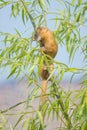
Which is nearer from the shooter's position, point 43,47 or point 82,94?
point 82,94

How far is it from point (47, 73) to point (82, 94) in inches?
9.2

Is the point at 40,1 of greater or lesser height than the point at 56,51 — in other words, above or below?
above

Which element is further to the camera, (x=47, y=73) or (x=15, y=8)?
(x=15, y=8)

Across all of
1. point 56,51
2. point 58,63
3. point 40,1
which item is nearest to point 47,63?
point 58,63

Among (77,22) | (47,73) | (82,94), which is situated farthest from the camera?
(77,22)

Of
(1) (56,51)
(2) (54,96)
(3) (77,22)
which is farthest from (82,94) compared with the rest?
(3) (77,22)

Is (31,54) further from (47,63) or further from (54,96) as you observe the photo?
(54,96)

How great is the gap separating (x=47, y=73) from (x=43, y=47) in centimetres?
11

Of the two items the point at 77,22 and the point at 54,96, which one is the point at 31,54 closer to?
the point at 54,96

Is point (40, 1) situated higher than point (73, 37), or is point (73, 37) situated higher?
point (40, 1)

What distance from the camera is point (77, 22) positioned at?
1.62 meters

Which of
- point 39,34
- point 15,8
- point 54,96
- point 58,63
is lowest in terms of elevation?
point 54,96

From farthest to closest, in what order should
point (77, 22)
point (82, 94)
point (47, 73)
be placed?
point (77, 22)
point (47, 73)
point (82, 94)

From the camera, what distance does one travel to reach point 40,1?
5.09 feet
